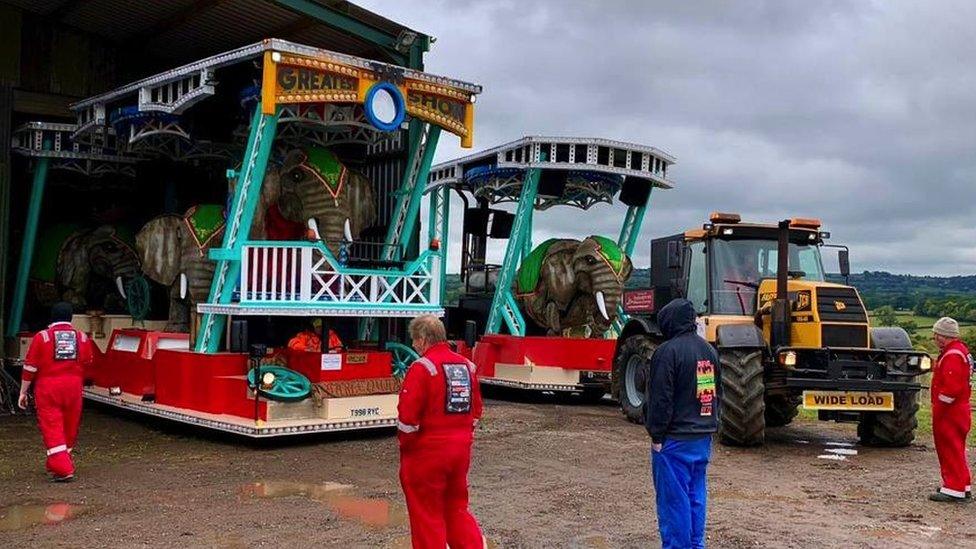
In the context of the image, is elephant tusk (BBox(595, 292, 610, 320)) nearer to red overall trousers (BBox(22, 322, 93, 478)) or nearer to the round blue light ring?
the round blue light ring

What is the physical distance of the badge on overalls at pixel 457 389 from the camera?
5.26m

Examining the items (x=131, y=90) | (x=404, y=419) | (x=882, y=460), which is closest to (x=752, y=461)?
(x=882, y=460)

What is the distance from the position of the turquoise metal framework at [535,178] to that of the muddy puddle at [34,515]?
9.62 m

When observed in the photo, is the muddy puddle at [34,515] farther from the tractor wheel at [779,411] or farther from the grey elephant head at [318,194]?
the tractor wheel at [779,411]

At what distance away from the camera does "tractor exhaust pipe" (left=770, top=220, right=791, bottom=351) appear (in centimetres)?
1076

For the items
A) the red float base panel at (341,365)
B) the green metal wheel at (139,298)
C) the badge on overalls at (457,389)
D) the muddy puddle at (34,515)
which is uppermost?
the green metal wheel at (139,298)

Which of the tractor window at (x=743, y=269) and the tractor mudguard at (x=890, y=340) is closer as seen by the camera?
the tractor mudguard at (x=890, y=340)

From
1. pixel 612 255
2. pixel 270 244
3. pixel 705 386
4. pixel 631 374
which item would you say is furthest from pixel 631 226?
pixel 705 386

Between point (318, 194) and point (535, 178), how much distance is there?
503 centimetres

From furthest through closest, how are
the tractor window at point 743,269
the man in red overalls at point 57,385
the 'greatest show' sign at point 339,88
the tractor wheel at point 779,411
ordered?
1. the tractor wheel at point 779,411
2. the tractor window at point 743,269
3. the 'greatest show' sign at point 339,88
4. the man in red overalls at point 57,385

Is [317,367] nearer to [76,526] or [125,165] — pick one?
[76,526]

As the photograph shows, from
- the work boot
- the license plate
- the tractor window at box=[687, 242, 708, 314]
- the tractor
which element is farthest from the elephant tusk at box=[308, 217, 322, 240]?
the work boot

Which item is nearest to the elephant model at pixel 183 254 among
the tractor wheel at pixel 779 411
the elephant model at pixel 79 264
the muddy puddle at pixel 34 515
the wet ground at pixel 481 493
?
the wet ground at pixel 481 493

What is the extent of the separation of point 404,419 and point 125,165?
12.2 meters
